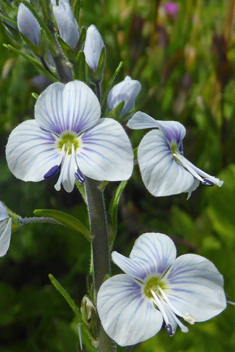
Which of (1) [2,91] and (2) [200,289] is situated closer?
(2) [200,289]

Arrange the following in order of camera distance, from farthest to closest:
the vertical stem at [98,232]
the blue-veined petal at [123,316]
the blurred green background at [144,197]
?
the blurred green background at [144,197]
the vertical stem at [98,232]
the blue-veined petal at [123,316]

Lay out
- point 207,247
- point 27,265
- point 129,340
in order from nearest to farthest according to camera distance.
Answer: point 129,340
point 207,247
point 27,265

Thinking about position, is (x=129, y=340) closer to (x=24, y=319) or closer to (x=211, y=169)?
(x=24, y=319)

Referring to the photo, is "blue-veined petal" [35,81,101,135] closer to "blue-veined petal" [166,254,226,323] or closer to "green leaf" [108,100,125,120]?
"green leaf" [108,100,125,120]

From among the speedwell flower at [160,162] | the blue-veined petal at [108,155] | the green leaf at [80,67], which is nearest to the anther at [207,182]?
the speedwell flower at [160,162]

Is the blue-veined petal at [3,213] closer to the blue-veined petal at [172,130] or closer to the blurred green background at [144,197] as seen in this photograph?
the blue-veined petal at [172,130]

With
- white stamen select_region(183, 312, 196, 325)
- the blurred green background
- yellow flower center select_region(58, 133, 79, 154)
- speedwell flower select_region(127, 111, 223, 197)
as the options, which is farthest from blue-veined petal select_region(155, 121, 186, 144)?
the blurred green background

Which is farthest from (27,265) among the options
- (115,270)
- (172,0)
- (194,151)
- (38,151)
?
(172,0)
